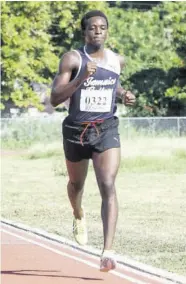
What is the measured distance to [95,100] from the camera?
26.5 ft

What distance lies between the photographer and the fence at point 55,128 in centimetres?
4075

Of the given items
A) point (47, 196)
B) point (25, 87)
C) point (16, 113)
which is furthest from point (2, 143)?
point (47, 196)

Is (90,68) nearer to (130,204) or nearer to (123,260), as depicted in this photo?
(123,260)

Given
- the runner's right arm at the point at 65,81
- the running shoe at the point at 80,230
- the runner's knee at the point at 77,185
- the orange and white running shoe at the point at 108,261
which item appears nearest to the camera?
the orange and white running shoe at the point at 108,261

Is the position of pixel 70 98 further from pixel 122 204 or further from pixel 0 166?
pixel 0 166

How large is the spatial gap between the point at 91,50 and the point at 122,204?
767 centimetres

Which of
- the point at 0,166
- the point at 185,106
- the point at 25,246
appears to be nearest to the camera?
the point at 25,246

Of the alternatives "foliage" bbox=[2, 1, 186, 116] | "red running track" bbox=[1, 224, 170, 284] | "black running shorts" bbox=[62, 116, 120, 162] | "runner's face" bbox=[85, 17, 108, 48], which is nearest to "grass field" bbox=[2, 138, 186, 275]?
"red running track" bbox=[1, 224, 170, 284]

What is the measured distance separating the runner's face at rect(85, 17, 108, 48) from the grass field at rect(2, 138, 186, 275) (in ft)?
6.98

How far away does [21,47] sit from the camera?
45438mm

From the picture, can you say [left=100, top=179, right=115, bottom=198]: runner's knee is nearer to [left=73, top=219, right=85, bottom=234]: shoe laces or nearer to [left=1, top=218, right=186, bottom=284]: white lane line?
[left=1, top=218, right=186, bottom=284]: white lane line

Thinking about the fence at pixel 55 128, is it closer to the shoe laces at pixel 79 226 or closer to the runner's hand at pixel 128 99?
the shoe laces at pixel 79 226

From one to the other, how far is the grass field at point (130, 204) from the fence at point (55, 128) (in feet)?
32.9

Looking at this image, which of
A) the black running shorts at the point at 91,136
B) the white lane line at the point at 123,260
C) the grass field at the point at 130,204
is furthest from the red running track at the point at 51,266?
the black running shorts at the point at 91,136
